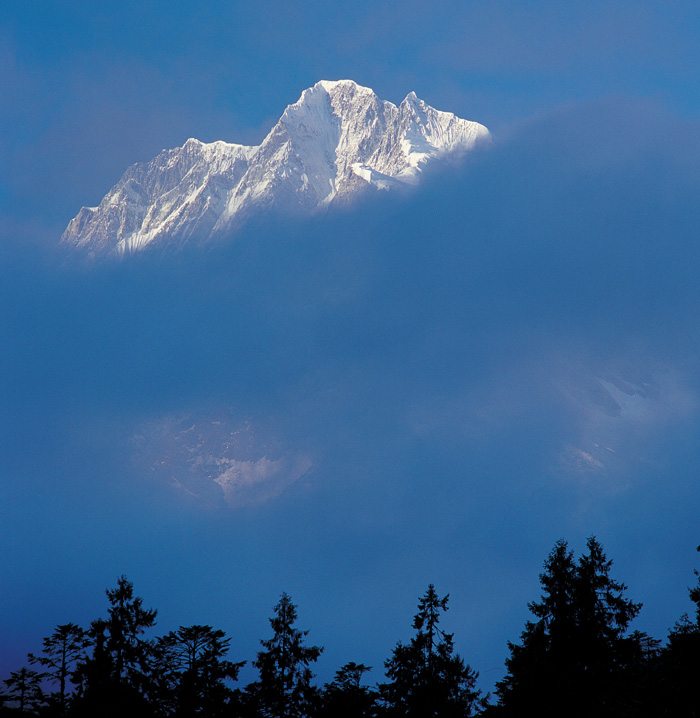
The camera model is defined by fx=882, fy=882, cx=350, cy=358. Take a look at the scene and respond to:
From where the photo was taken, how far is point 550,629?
46.2 meters

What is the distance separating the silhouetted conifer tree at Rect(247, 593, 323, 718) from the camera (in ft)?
Result: 161

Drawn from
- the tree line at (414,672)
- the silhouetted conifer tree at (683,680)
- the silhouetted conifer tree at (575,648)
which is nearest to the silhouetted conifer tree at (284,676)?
the tree line at (414,672)

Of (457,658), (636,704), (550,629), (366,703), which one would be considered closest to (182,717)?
(366,703)

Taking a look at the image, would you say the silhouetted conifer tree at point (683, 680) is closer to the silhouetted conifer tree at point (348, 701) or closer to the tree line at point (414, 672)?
the tree line at point (414, 672)

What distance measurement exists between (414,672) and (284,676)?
7348 millimetres

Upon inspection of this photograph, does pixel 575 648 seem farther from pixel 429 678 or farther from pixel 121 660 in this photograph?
pixel 121 660

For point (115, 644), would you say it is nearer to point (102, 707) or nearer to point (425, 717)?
point (102, 707)

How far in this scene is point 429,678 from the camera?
4941 centimetres

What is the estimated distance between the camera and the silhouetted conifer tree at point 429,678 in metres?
48.7

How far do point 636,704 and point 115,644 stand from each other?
85.8ft

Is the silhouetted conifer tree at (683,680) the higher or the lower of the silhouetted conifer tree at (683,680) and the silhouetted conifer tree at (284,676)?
the lower

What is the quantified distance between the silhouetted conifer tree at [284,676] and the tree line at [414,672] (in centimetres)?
6

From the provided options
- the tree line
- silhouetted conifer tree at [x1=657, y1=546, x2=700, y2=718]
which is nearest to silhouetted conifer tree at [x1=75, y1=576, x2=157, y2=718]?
the tree line

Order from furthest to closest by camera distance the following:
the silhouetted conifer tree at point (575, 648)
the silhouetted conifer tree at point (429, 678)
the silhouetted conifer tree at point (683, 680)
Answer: the silhouetted conifer tree at point (429, 678), the silhouetted conifer tree at point (575, 648), the silhouetted conifer tree at point (683, 680)
